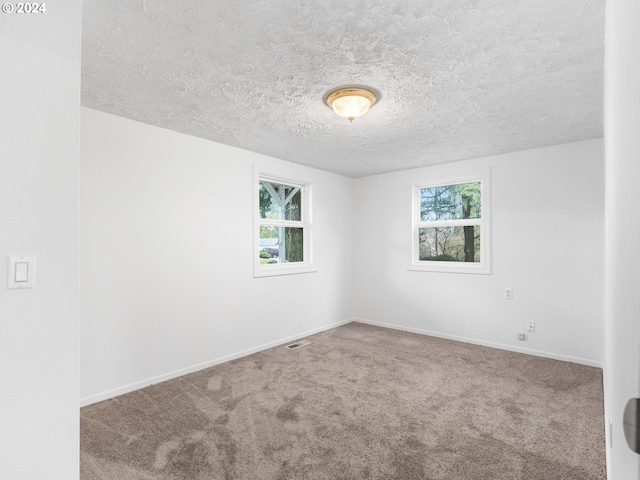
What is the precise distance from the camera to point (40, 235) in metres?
1.21

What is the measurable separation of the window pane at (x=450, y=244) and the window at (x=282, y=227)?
1.63m

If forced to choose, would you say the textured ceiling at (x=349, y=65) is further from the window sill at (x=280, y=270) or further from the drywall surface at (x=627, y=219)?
the window sill at (x=280, y=270)

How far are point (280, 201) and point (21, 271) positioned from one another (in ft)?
11.4

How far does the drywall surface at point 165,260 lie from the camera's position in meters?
2.77

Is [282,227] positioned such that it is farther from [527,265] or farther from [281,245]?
[527,265]

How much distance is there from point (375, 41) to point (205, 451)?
2540 millimetres

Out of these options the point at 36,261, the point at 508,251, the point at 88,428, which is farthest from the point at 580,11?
the point at 88,428

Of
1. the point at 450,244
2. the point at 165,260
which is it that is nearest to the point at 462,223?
the point at 450,244

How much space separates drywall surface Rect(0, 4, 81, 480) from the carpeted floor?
0.92m

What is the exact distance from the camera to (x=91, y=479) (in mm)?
1860

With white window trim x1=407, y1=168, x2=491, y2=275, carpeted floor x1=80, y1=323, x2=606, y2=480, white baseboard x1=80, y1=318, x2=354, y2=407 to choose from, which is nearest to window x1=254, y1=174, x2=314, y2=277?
white baseboard x1=80, y1=318, x2=354, y2=407

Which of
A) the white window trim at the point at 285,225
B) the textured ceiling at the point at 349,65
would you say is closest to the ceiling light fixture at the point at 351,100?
the textured ceiling at the point at 349,65

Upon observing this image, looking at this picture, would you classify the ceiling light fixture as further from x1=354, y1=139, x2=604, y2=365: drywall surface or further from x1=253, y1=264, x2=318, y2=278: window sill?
x1=354, y1=139, x2=604, y2=365: drywall surface

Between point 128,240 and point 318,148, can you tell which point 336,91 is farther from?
point 128,240
